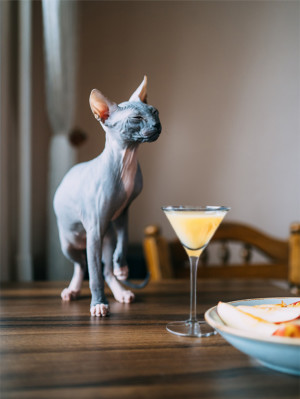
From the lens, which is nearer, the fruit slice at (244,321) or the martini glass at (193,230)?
the fruit slice at (244,321)

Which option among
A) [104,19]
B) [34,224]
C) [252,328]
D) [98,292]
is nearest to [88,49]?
[104,19]

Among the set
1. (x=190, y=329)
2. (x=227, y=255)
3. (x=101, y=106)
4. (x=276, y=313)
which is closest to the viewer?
(x=276, y=313)

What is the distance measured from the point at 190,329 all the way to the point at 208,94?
2695 mm

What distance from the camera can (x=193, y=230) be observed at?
2.16 ft

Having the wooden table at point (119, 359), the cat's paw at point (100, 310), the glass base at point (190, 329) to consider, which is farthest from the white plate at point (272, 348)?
the cat's paw at point (100, 310)

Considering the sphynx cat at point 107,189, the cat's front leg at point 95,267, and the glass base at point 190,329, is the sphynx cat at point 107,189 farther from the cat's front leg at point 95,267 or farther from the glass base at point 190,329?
the glass base at point 190,329

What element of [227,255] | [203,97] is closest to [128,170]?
[227,255]

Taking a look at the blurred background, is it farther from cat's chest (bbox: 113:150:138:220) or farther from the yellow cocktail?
the yellow cocktail

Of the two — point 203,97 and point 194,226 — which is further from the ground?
point 203,97

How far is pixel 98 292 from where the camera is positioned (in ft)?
2.49

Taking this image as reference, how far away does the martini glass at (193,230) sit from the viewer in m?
0.64

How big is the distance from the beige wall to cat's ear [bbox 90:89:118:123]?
7.42ft

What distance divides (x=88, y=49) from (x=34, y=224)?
1.20 meters

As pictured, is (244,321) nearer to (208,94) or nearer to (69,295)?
(69,295)
